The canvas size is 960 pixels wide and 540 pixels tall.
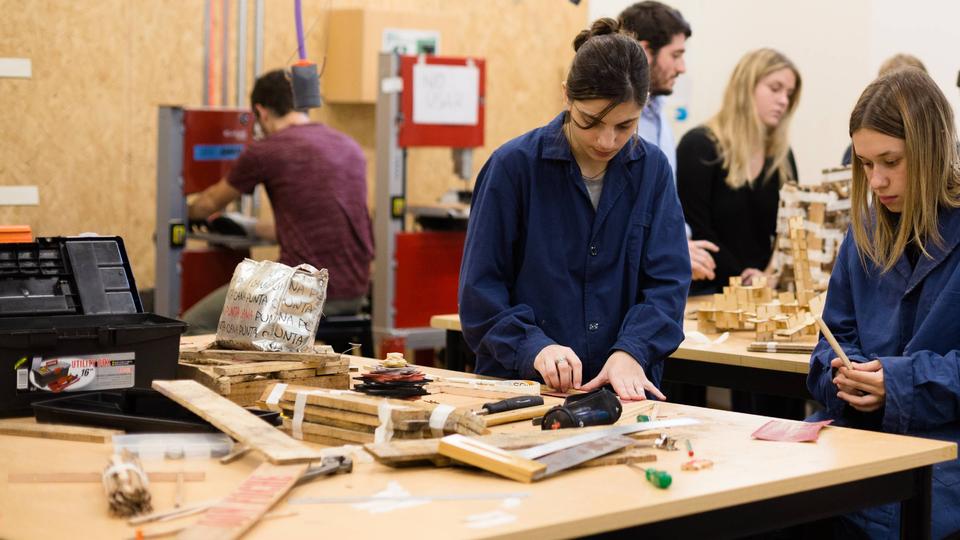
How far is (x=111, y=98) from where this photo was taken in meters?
6.19

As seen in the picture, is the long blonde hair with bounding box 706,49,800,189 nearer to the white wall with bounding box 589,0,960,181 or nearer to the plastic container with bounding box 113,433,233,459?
the white wall with bounding box 589,0,960,181

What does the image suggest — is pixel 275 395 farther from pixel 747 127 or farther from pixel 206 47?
pixel 206 47

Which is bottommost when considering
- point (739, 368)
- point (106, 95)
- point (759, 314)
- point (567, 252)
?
point (739, 368)

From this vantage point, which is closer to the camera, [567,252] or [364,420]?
[364,420]

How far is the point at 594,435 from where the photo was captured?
2051 mm

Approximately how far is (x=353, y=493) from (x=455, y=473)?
0.20 m

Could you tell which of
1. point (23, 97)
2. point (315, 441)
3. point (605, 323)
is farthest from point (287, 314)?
point (23, 97)

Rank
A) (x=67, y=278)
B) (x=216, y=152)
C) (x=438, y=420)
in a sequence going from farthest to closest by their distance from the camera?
(x=216, y=152)
(x=67, y=278)
(x=438, y=420)

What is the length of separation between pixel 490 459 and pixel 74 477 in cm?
62

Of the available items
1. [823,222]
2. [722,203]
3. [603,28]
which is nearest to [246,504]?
[603,28]

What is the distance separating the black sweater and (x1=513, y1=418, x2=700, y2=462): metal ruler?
251 cm

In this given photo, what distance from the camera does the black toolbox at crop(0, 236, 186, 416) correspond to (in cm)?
232

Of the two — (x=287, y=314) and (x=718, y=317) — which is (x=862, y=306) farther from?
(x=287, y=314)

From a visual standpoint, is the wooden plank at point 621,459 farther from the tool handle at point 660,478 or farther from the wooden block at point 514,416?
the wooden block at point 514,416
